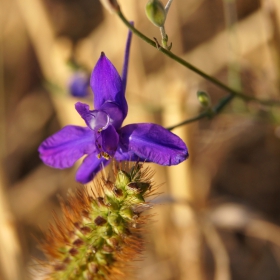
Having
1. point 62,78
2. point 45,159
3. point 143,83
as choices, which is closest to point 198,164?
point 143,83

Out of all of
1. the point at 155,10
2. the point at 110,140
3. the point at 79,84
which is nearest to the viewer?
the point at 155,10

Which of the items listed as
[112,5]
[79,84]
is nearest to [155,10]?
[112,5]

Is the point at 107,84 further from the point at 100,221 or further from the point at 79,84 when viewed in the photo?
the point at 79,84

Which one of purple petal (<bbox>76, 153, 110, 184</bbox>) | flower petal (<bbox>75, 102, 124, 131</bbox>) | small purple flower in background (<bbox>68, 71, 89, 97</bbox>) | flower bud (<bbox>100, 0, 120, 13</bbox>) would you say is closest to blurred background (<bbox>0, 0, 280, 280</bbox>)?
small purple flower in background (<bbox>68, 71, 89, 97</bbox>)

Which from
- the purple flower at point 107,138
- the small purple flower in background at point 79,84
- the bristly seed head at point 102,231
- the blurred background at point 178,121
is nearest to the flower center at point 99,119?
the purple flower at point 107,138

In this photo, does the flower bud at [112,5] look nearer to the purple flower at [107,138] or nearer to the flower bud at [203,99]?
the purple flower at [107,138]
